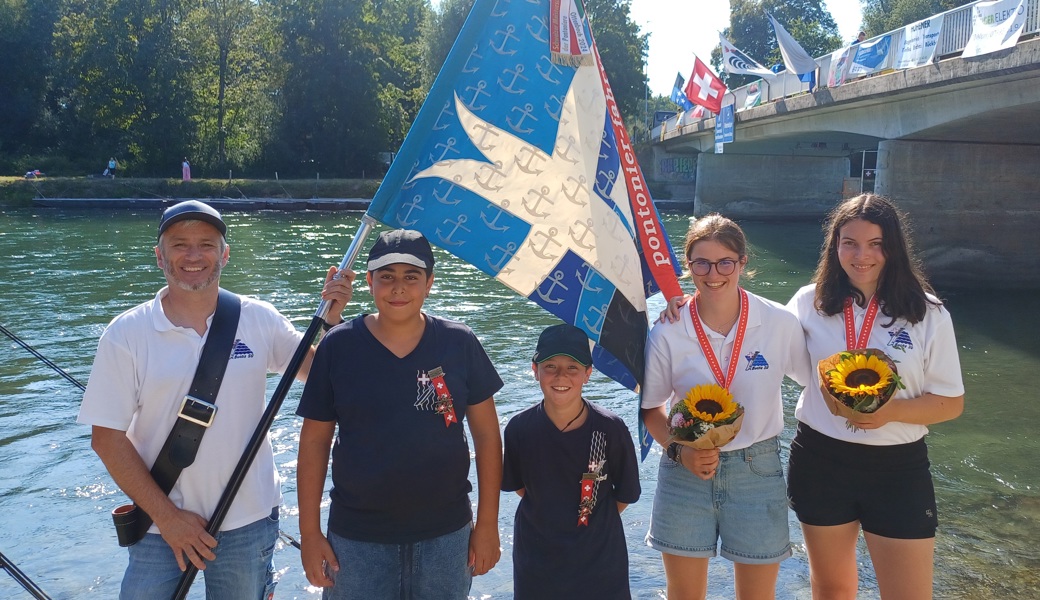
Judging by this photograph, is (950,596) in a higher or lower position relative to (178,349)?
lower

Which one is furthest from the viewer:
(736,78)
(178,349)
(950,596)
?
(736,78)

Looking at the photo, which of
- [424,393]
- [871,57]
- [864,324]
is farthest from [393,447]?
[871,57]

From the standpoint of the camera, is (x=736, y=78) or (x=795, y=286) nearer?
(x=795, y=286)

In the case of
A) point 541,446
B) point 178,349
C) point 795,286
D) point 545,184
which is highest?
point 545,184

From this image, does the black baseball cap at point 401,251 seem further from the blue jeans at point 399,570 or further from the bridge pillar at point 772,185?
the bridge pillar at point 772,185

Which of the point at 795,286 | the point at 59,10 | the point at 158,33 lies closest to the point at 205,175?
the point at 158,33

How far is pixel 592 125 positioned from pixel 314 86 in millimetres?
54569

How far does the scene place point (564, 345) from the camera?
3605mm

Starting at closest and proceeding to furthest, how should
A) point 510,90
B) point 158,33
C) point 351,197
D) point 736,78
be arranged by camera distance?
point 510,90 < point 351,197 < point 158,33 < point 736,78

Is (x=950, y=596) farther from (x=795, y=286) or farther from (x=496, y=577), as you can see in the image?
(x=795, y=286)

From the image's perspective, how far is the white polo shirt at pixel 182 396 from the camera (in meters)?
3.20

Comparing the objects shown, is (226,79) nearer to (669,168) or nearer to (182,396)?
(669,168)

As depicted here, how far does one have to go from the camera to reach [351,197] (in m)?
49.9

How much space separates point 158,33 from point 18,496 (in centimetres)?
5304
